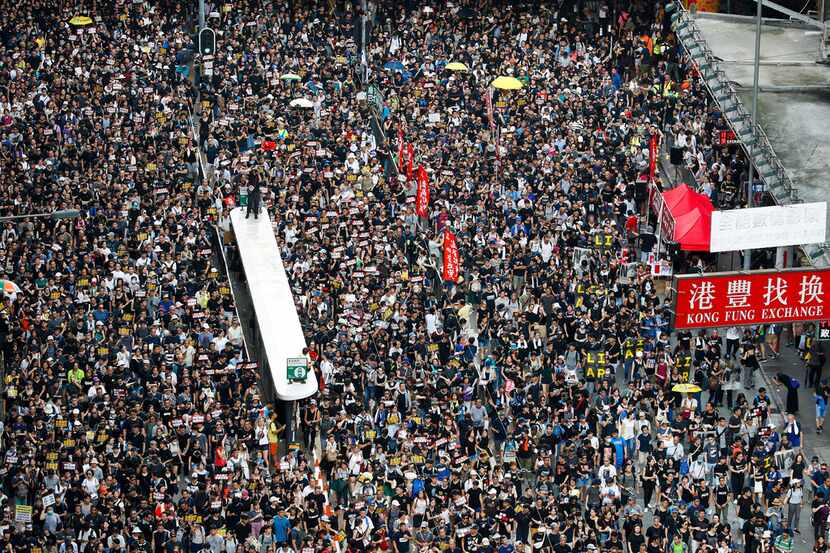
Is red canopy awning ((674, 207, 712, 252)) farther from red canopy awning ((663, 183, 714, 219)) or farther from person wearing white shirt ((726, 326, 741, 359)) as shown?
person wearing white shirt ((726, 326, 741, 359))

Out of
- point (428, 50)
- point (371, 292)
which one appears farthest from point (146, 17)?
point (371, 292)

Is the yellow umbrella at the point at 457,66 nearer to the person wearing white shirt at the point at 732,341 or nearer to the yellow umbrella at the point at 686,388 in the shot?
the person wearing white shirt at the point at 732,341

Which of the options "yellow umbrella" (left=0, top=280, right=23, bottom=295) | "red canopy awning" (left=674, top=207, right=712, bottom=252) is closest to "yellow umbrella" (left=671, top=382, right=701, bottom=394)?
"red canopy awning" (left=674, top=207, right=712, bottom=252)

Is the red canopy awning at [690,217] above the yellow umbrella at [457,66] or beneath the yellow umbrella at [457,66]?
beneath

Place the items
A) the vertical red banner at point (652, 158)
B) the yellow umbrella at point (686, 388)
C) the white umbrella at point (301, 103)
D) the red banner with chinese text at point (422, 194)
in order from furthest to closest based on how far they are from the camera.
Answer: the white umbrella at point (301, 103) < the vertical red banner at point (652, 158) < the red banner with chinese text at point (422, 194) < the yellow umbrella at point (686, 388)

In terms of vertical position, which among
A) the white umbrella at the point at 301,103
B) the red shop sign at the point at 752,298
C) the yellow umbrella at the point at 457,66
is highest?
the yellow umbrella at the point at 457,66

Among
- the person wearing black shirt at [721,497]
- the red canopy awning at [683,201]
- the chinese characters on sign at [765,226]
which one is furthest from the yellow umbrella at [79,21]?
Result: the person wearing black shirt at [721,497]
